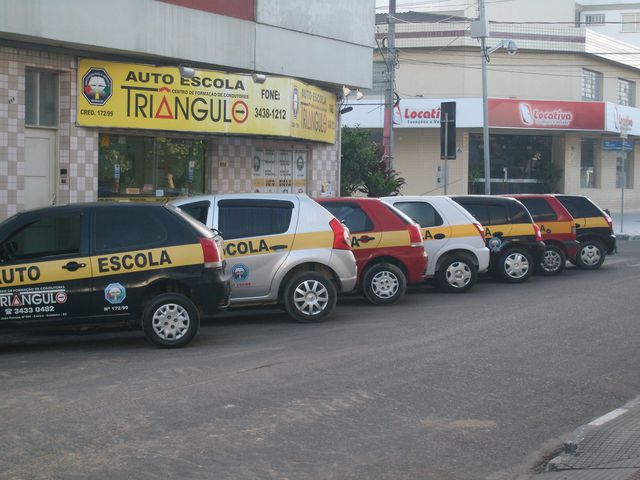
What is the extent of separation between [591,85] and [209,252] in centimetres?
3955

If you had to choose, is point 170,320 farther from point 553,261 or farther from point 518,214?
point 553,261

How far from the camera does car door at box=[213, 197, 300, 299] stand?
12.7 metres

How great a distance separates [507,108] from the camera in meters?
41.9

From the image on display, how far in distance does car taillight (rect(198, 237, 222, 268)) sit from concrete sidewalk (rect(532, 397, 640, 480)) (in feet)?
16.0

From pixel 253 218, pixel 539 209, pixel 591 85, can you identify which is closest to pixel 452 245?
pixel 539 209

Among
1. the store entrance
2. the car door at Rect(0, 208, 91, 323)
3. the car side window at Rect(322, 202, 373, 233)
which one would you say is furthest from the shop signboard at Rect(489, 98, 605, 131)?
the car door at Rect(0, 208, 91, 323)

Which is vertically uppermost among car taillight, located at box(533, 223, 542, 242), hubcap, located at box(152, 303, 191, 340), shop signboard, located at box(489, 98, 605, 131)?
shop signboard, located at box(489, 98, 605, 131)

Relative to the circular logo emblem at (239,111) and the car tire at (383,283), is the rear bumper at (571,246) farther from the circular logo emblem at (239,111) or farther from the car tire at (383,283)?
the circular logo emblem at (239,111)

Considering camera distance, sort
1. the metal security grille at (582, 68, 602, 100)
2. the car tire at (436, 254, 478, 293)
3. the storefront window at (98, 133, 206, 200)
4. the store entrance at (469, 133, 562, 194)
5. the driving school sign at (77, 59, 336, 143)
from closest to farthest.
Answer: the car tire at (436, 254, 478, 293)
the driving school sign at (77, 59, 336, 143)
the storefront window at (98, 133, 206, 200)
the store entrance at (469, 133, 562, 194)
the metal security grille at (582, 68, 602, 100)

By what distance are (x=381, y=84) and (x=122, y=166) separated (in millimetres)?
27371

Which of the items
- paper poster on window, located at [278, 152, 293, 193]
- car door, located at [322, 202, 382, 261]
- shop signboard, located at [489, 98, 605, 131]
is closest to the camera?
car door, located at [322, 202, 382, 261]

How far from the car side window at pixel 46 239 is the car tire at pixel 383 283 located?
5.56 m

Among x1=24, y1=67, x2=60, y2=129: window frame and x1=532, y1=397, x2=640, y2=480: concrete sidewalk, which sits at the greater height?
x1=24, y1=67, x2=60, y2=129: window frame

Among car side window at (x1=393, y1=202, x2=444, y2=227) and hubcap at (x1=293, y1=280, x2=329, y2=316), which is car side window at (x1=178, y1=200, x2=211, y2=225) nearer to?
hubcap at (x1=293, y1=280, x2=329, y2=316)
